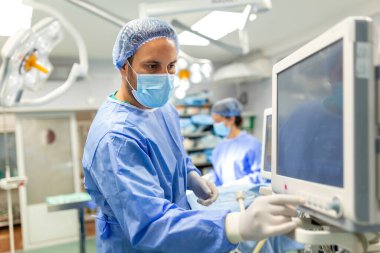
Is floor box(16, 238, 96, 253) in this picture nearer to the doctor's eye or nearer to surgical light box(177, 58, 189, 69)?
surgical light box(177, 58, 189, 69)

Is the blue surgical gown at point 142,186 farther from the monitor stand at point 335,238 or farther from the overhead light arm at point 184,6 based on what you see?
the overhead light arm at point 184,6

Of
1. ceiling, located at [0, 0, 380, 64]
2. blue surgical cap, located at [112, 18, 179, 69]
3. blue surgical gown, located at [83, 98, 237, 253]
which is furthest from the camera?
ceiling, located at [0, 0, 380, 64]

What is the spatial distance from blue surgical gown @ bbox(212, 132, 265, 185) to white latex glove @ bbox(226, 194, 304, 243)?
197 cm

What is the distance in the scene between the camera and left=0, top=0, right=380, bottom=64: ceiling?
2.83 m

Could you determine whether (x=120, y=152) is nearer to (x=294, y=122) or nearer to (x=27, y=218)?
(x=294, y=122)

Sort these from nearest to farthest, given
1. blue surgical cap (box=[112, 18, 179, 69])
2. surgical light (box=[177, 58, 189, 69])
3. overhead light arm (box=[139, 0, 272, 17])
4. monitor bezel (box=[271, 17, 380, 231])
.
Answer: monitor bezel (box=[271, 17, 380, 231]) → blue surgical cap (box=[112, 18, 179, 69]) → overhead light arm (box=[139, 0, 272, 17]) → surgical light (box=[177, 58, 189, 69])

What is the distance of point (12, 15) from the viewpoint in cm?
274

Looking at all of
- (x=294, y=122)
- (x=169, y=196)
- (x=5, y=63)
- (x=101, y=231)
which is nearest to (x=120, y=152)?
(x=169, y=196)

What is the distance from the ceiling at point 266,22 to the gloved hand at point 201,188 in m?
1.17

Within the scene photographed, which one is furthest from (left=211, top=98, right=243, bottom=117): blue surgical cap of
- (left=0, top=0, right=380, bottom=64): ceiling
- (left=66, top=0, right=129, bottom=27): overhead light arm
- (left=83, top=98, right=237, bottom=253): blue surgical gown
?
(left=83, top=98, right=237, bottom=253): blue surgical gown

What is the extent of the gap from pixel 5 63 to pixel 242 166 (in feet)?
6.78

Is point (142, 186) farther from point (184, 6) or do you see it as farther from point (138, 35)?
point (184, 6)

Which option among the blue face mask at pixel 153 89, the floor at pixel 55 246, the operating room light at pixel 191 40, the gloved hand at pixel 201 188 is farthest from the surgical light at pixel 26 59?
the floor at pixel 55 246

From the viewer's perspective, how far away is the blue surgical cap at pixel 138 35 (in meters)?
1.16
